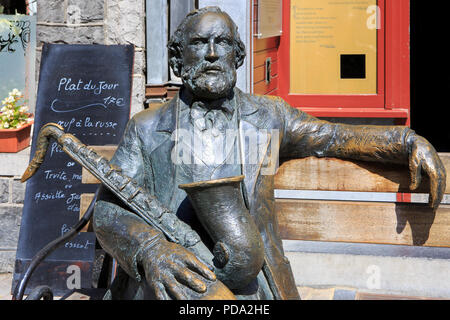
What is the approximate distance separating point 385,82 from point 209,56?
2.83 meters

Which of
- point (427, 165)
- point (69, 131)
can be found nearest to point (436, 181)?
point (427, 165)

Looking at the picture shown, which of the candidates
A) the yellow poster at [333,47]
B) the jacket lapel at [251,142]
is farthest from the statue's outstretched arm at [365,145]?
the yellow poster at [333,47]

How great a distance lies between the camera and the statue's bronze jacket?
2.74 m

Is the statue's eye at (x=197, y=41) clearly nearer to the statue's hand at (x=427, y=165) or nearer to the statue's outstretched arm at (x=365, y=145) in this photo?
the statue's outstretched arm at (x=365, y=145)

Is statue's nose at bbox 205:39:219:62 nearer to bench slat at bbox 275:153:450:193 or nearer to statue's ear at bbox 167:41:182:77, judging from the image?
statue's ear at bbox 167:41:182:77

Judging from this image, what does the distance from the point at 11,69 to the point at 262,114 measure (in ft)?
9.26

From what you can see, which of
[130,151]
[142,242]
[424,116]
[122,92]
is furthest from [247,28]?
[424,116]

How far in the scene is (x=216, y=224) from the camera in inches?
99.4

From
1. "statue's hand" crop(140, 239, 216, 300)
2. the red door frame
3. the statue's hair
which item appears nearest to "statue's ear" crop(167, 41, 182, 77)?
the statue's hair

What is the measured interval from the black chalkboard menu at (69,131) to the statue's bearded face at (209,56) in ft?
6.44

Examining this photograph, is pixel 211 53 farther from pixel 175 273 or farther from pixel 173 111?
pixel 175 273

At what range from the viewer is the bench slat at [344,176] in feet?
10.2

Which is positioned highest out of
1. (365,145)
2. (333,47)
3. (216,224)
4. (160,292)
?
(333,47)

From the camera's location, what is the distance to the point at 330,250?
15.9 feet
